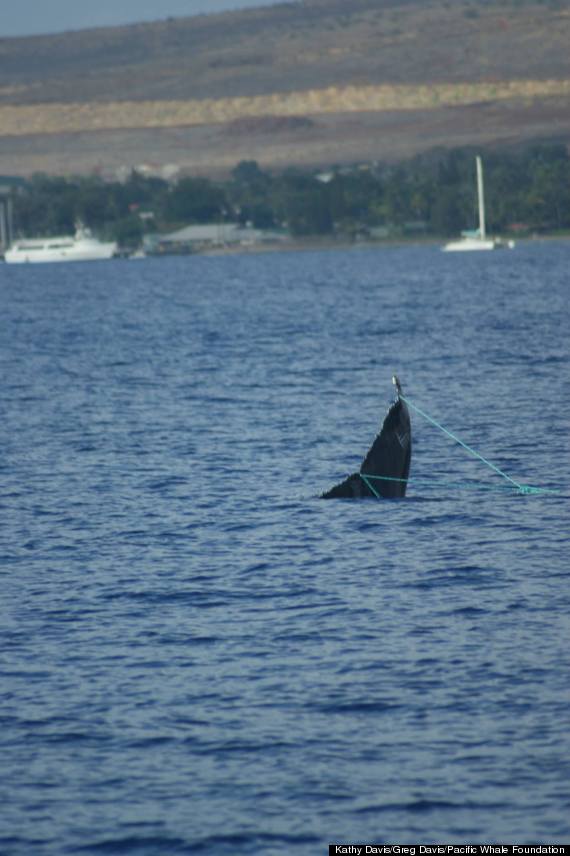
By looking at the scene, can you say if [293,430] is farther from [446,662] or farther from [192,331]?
[192,331]

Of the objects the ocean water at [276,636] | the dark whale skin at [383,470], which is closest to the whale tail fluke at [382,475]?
the dark whale skin at [383,470]

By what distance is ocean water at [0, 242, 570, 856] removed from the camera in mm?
21656

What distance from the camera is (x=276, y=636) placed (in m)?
29.0

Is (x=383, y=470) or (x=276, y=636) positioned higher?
(x=383, y=470)

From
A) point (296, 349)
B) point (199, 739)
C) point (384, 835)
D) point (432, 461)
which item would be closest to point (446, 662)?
point (199, 739)

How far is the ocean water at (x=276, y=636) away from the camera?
21.7 m

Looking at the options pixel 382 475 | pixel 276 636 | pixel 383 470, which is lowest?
pixel 276 636

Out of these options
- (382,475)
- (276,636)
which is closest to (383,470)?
(382,475)

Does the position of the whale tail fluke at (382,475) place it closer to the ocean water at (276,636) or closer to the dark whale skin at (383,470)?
the dark whale skin at (383,470)

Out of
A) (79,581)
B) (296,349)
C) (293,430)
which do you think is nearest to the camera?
(79,581)

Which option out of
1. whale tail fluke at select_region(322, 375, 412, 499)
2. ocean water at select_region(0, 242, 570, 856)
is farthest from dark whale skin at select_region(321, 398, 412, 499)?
ocean water at select_region(0, 242, 570, 856)

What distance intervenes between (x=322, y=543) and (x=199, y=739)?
1313 cm

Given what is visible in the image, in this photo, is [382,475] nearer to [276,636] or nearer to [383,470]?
[383,470]

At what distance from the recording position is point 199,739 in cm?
2395
